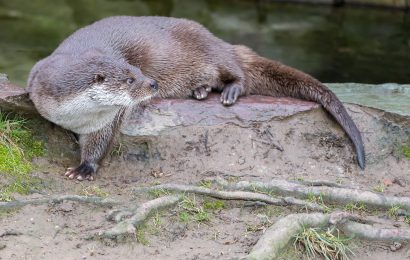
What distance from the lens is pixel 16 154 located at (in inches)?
137

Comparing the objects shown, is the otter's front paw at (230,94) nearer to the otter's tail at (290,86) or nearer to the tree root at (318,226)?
the otter's tail at (290,86)

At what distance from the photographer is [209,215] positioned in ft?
10.3

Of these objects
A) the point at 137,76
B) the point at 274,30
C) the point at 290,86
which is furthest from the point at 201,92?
the point at 274,30

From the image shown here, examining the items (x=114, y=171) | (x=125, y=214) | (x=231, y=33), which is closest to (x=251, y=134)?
(x=114, y=171)

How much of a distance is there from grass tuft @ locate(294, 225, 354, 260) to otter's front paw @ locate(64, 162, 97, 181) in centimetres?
107

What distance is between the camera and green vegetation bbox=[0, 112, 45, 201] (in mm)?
→ 3232

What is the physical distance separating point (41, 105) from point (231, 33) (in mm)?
4441

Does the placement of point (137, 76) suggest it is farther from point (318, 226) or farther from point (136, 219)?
point (318, 226)

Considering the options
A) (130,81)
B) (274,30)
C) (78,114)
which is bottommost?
(274,30)

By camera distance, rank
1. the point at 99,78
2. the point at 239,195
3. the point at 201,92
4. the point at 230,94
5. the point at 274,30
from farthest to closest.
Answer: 1. the point at 274,30
2. the point at 201,92
3. the point at 230,94
4. the point at 99,78
5. the point at 239,195

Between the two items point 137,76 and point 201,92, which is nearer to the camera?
point 137,76

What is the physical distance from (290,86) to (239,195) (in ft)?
3.31

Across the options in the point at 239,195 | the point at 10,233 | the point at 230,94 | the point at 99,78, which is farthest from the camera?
the point at 230,94

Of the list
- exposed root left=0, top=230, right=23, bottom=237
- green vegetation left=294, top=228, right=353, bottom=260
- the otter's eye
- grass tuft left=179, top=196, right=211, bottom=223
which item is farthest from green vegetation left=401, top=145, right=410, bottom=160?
exposed root left=0, top=230, right=23, bottom=237
